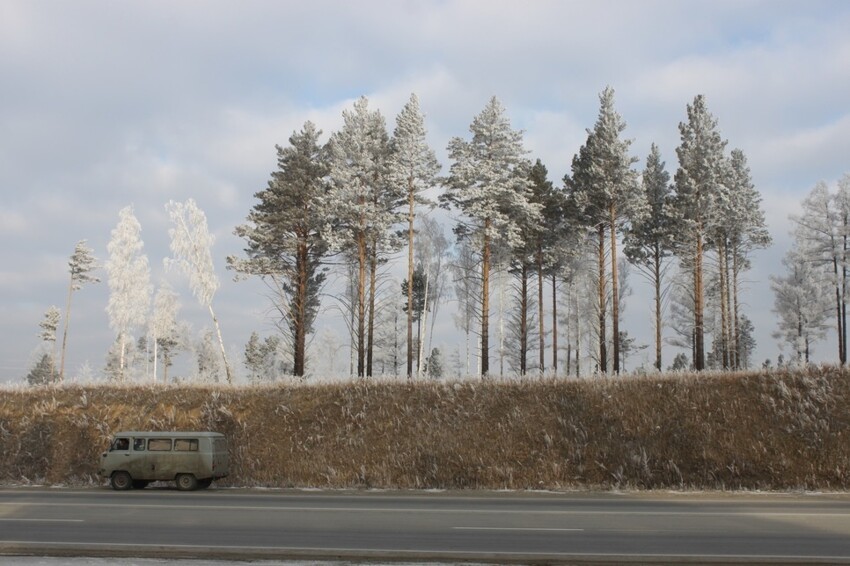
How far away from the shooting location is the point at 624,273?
73.6 meters

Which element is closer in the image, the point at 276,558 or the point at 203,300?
the point at 276,558

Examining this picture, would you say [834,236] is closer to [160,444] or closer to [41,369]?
[160,444]

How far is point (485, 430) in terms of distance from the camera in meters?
26.0

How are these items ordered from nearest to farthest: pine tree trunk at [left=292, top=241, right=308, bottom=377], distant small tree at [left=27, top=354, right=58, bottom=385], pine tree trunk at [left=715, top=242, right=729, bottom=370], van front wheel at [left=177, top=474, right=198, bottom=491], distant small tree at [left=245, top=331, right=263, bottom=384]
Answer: van front wheel at [left=177, top=474, right=198, bottom=491] → pine tree trunk at [left=292, top=241, right=308, bottom=377] → pine tree trunk at [left=715, top=242, right=729, bottom=370] → distant small tree at [left=245, top=331, right=263, bottom=384] → distant small tree at [left=27, top=354, right=58, bottom=385]

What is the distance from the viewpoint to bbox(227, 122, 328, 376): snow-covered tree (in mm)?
43125

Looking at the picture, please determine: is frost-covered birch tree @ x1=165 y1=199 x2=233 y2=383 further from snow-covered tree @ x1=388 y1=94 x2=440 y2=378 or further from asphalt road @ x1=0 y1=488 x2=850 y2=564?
asphalt road @ x1=0 y1=488 x2=850 y2=564

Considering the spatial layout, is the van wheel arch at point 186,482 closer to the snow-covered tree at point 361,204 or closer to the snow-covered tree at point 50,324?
the snow-covered tree at point 361,204

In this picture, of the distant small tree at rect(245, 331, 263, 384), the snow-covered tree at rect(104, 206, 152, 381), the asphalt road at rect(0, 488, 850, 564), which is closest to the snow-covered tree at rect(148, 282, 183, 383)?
the snow-covered tree at rect(104, 206, 152, 381)

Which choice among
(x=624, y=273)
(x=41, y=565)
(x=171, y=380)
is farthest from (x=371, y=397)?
(x=624, y=273)

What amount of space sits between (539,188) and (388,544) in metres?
41.3

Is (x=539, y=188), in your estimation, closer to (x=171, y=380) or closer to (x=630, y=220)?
(x=630, y=220)

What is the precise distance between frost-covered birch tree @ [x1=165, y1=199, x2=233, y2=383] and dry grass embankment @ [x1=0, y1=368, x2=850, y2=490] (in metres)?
19.3

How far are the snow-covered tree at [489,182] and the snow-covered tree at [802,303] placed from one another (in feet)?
111

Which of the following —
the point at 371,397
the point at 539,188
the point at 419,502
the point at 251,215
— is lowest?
the point at 419,502
